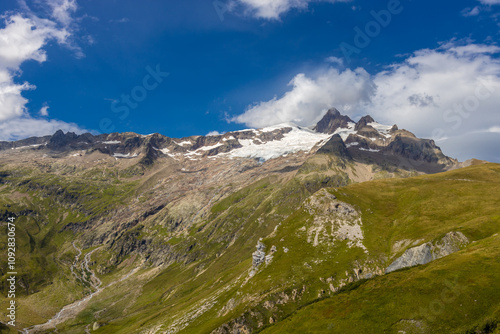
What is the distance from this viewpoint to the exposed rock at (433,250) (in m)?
95.8

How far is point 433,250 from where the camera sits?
9919 centimetres

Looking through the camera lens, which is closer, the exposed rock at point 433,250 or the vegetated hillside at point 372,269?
the vegetated hillside at point 372,269

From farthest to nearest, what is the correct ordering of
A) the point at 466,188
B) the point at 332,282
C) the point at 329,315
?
the point at 466,188 < the point at 332,282 < the point at 329,315

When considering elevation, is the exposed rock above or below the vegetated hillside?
below

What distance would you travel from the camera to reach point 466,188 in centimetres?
14962

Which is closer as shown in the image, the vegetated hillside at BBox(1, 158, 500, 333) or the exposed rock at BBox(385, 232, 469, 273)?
the vegetated hillside at BBox(1, 158, 500, 333)

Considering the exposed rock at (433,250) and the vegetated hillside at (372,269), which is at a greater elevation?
the vegetated hillside at (372,269)

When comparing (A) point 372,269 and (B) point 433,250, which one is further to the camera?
(A) point 372,269

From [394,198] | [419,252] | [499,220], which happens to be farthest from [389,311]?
[394,198]

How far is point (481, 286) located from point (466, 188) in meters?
115

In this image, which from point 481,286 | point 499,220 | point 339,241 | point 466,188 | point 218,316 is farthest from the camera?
point 466,188

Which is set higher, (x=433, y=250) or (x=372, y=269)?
(x=433, y=250)

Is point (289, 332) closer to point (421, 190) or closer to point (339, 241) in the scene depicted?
point (339, 241)

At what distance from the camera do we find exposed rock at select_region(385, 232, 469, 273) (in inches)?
3770
